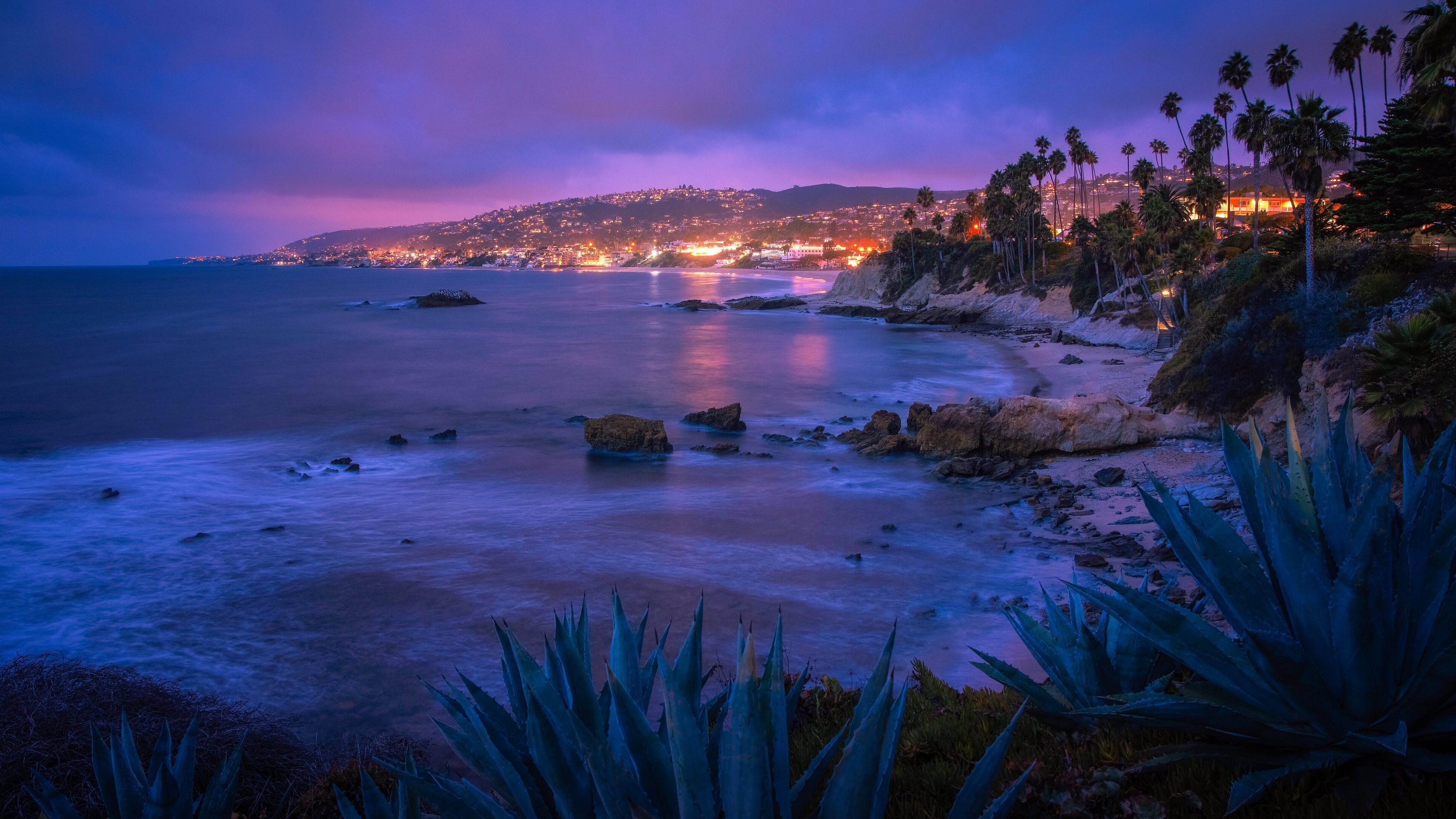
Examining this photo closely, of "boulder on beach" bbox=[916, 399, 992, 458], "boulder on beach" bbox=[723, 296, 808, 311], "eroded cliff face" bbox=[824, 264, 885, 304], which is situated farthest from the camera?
"boulder on beach" bbox=[723, 296, 808, 311]

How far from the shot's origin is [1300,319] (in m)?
18.8

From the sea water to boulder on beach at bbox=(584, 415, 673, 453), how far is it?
638 mm

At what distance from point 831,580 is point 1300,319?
558 inches

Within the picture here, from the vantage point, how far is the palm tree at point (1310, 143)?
23906 millimetres

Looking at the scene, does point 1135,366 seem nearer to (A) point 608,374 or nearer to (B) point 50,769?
(A) point 608,374

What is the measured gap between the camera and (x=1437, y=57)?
15.2 meters

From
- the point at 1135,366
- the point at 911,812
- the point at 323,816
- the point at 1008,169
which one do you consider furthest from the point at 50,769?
the point at 1008,169

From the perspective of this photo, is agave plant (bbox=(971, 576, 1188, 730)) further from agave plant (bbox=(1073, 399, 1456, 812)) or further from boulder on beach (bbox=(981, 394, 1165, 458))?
boulder on beach (bbox=(981, 394, 1165, 458))

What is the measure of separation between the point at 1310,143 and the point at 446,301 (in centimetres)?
10058

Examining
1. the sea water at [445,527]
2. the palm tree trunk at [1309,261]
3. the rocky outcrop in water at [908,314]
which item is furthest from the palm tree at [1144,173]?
the palm tree trunk at [1309,261]

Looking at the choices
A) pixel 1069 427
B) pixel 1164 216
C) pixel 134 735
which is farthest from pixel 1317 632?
pixel 1164 216

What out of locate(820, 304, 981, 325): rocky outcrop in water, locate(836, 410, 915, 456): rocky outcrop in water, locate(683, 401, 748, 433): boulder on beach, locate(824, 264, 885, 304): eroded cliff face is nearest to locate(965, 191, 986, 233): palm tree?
locate(824, 264, 885, 304): eroded cliff face

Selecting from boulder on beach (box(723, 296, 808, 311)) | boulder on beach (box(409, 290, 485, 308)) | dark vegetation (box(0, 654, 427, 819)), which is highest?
boulder on beach (box(409, 290, 485, 308))

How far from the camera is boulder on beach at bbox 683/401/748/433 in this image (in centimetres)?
2861
